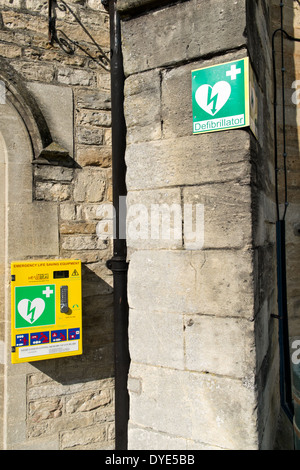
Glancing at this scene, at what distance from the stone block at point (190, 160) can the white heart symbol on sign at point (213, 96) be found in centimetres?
14

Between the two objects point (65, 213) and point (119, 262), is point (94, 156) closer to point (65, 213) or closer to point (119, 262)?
A: point (65, 213)

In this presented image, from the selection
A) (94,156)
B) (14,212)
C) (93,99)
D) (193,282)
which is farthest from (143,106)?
(14,212)

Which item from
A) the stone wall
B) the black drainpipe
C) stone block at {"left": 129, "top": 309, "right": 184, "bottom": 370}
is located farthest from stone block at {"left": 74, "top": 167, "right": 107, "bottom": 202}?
stone block at {"left": 129, "top": 309, "right": 184, "bottom": 370}

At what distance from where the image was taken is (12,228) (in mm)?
3000

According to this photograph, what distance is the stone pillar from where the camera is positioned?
1.85 m

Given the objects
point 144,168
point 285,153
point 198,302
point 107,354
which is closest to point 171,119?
point 144,168

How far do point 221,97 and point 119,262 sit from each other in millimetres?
1358

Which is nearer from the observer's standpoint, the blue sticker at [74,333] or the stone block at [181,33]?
the stone block at [181,33]

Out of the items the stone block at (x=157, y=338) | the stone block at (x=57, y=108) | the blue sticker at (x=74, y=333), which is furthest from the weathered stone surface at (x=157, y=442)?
the stone block at (x=57, y=108)

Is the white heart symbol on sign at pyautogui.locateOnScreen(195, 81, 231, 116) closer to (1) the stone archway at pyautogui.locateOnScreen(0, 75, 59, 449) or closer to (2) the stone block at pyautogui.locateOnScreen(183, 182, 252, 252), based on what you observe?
(2) the stone block at pyautogui.locateOnScreen(183, 182, 252, 252)

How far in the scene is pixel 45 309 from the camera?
2855mm

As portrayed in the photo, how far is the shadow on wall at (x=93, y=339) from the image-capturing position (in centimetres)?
320

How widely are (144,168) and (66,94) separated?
5.10ft

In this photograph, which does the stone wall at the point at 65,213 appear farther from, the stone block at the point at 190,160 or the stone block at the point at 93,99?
the stone block at the point at 190,160
